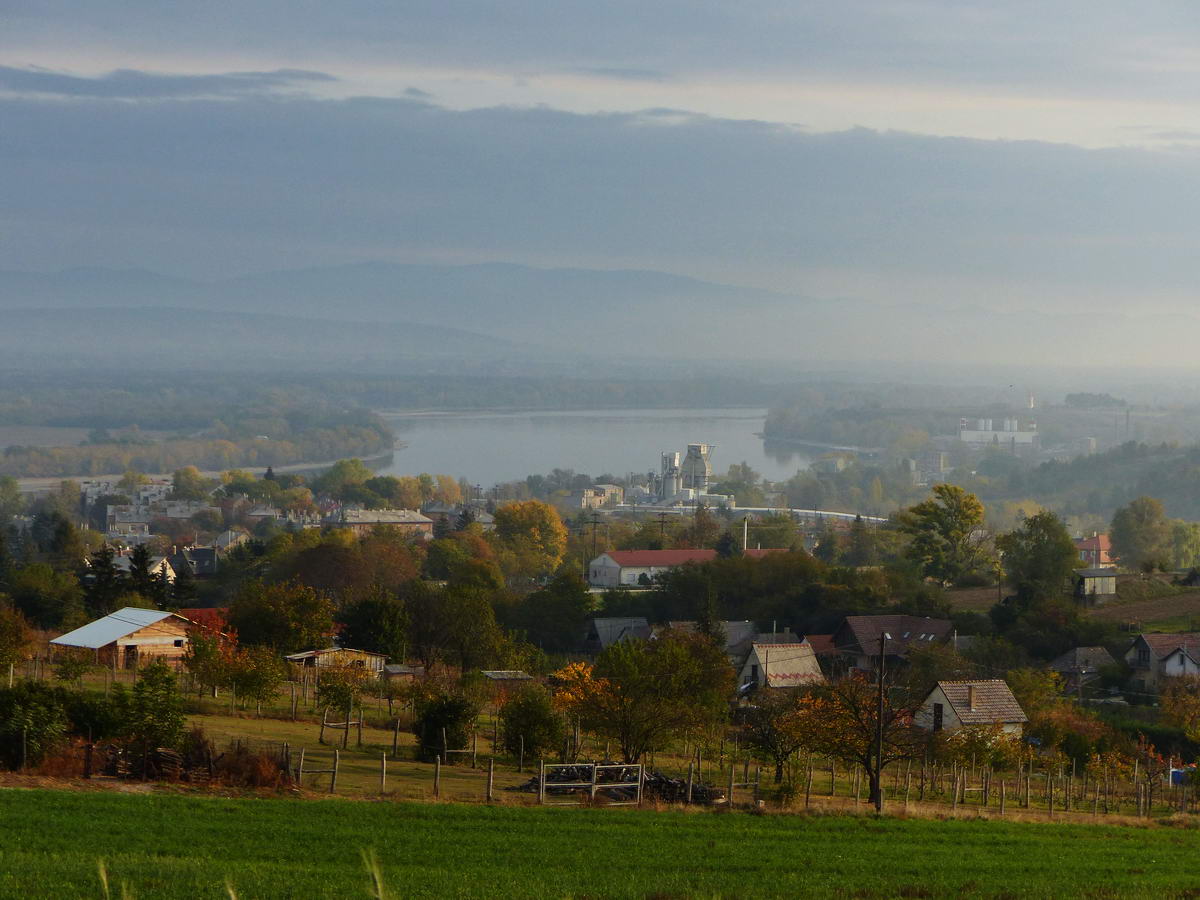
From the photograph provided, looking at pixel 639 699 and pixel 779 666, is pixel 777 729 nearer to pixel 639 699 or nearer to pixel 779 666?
pixel 639 699

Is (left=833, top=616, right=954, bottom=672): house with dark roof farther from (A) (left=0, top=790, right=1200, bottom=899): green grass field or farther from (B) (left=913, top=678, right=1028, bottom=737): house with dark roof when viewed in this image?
(A) (left=0, top=790, right=1200, bottom=899): green grass field

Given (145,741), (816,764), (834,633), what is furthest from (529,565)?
(145,741)

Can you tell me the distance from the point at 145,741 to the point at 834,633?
2974cm

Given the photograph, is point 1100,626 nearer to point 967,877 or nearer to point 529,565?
point 967,877

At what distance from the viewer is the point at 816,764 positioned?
27.2 meters

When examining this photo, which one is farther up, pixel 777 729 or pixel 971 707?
pixel 777 729

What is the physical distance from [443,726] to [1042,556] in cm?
3115

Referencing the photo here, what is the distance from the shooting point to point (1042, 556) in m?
49.0

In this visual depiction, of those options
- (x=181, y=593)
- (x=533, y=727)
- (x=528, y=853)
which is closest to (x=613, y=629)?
(x=181, y=593)

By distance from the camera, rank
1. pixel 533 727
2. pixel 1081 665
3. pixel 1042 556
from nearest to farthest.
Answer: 1. pixel 533 727
2. pixel 1081 665
3. pixel 1042 556

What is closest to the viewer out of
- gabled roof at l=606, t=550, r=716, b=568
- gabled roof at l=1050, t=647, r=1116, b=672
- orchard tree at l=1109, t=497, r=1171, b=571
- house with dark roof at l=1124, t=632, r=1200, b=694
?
house with dark roof at l=1124, t=632, r=1200, b=694

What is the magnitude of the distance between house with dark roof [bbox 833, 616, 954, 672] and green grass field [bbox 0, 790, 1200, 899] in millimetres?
22195

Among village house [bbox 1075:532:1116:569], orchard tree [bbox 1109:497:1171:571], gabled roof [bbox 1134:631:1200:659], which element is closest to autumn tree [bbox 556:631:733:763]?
gabled roof [bbox 1134:631:1200:659]

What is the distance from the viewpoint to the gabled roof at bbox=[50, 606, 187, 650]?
1293 inches
